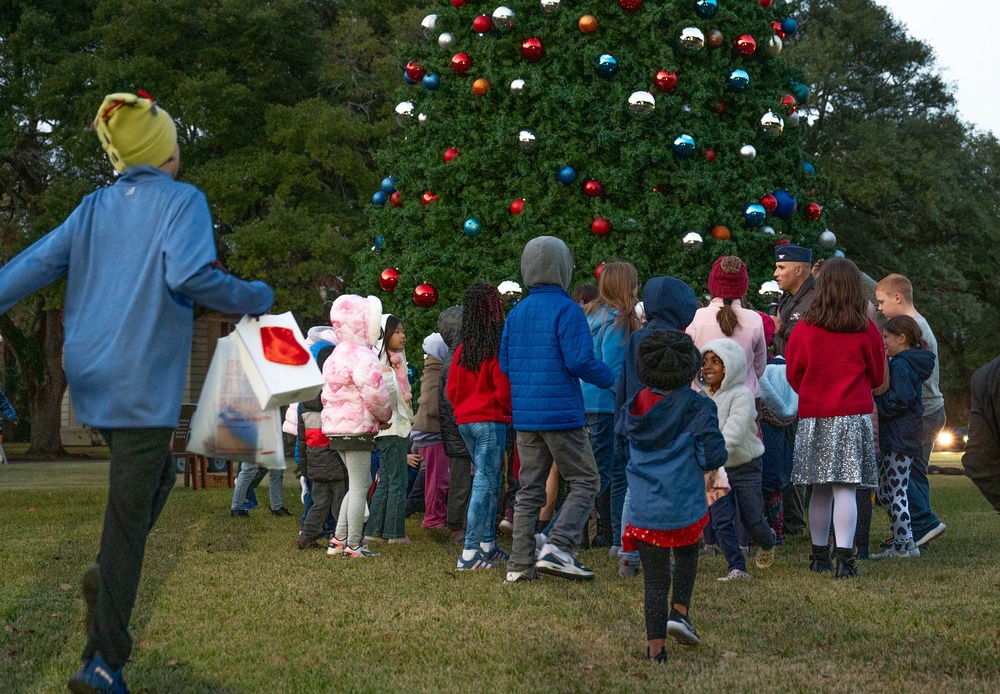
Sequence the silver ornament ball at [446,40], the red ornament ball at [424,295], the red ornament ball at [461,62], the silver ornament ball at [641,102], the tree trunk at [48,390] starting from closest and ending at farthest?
the silver ornament ball at [641,102] < the red ornament ball at [424,295] < the red ornament ball at [461,62] < the silver ornament ball at [446,40] < the tree trunk at [48,390]

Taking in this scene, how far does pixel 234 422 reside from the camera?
466cm

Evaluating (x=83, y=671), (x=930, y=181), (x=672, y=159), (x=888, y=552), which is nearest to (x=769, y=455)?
(x=888, y=552)

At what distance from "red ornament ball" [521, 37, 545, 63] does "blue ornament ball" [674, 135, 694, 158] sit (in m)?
1.79

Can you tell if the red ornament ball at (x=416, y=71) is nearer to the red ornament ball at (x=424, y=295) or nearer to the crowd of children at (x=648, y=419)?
the red ornament ball at (x=424, y=295)

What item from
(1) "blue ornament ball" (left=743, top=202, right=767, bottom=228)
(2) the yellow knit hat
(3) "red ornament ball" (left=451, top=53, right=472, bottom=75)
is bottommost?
(2) the yellow knit hat

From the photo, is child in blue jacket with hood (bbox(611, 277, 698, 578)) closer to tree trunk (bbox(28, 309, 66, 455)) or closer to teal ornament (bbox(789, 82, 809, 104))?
teal ornament (bbox(789, 82, 809, 104))

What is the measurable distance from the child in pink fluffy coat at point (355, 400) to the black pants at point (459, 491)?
54.3 inches

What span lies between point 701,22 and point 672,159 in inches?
61.2

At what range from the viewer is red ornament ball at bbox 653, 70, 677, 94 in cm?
1285

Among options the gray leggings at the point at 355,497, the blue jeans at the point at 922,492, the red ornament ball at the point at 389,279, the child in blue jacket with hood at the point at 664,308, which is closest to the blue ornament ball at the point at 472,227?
the red ornament ball at the point at 389,279

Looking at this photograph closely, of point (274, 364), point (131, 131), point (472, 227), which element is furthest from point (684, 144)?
point (131, 131)

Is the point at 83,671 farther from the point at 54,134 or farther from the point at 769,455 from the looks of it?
the point at 54,134

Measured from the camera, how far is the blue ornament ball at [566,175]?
13031 mm

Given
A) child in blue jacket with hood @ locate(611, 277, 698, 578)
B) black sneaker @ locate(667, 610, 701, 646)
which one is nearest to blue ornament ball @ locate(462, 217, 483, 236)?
child in blue jacket with hood @ locate(611, 277, 698, 578)
